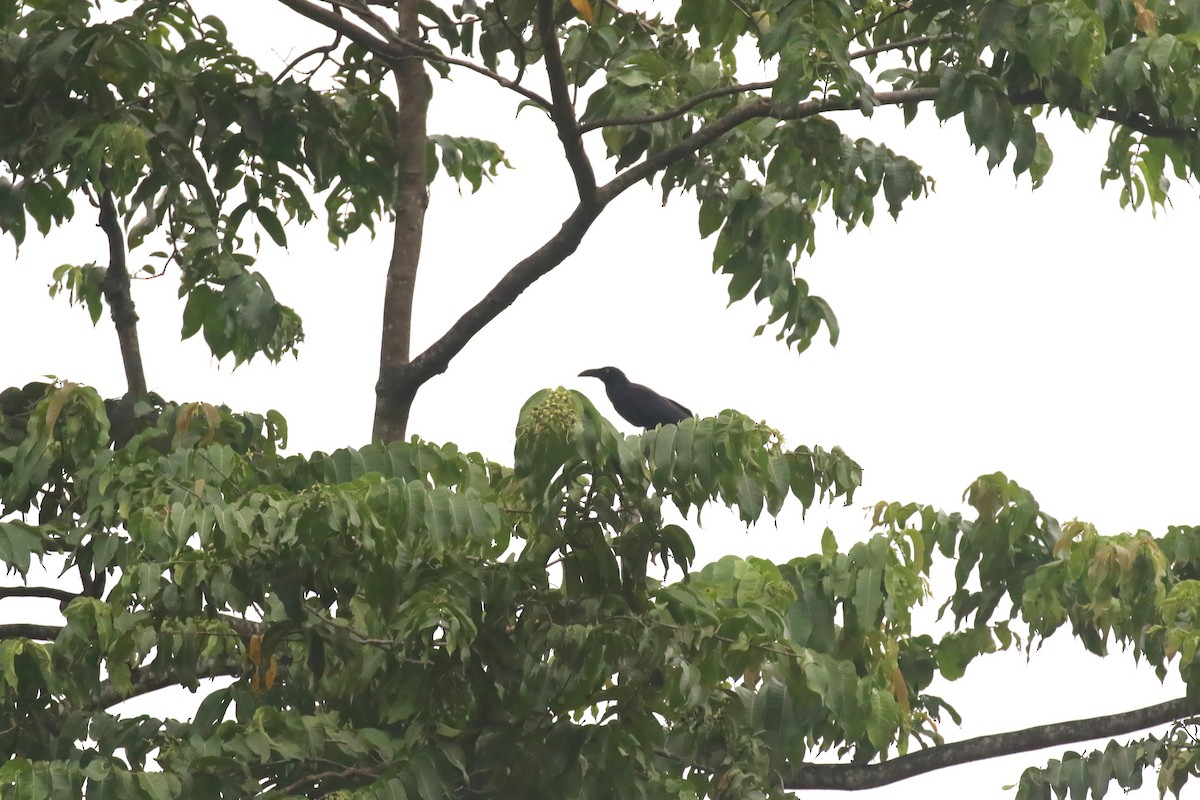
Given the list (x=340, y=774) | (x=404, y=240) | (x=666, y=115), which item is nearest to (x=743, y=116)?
(x=666, y=115)

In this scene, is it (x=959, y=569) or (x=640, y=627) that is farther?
(x=959, y=569)

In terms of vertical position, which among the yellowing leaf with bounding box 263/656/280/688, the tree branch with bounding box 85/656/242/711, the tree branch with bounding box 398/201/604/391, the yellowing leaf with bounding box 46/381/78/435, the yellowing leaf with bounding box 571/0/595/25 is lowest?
the yellowing leaf with bounding box 263/656/280/688

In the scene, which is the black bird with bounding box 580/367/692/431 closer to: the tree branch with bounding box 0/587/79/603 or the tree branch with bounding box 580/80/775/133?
the tree branch with bounding box 580/80/775/133

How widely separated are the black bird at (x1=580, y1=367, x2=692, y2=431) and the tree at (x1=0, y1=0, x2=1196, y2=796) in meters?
0.86

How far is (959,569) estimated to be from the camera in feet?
20.2

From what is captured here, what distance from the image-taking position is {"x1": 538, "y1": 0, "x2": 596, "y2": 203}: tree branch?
5.50 m

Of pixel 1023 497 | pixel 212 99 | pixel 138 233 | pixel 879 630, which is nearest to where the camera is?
pixel 879 630

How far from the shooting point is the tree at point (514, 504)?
4582 millimetres

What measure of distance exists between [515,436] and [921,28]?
8.87 ft

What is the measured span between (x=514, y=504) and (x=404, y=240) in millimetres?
2307

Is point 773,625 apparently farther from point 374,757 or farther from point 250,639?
point 250,639

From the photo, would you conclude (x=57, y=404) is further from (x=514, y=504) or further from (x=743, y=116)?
(x=743, y=116)

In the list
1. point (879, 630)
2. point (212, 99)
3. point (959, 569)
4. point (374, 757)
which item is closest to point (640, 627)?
point (374, 757)

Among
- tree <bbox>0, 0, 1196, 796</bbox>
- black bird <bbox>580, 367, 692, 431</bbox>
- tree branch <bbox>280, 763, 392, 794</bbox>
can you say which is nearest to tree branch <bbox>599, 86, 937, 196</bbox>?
tree <bbox>0, 0, 1196, 796</bbox>
